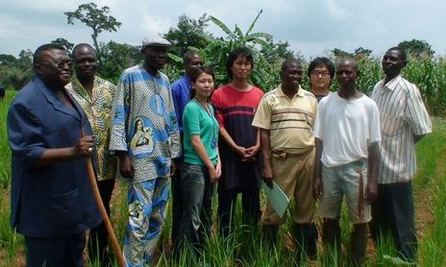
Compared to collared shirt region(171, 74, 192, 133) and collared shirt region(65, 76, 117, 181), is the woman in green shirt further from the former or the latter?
collared shirt region(65, 76, 117, 181)

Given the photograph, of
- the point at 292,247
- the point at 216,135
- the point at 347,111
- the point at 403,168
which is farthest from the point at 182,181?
the point at 403,168

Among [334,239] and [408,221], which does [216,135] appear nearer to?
[334,239]

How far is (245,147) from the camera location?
169 inches

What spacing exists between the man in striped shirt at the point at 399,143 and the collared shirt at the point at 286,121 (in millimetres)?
562

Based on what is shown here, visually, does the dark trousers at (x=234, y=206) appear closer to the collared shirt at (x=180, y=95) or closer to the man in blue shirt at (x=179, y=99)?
the man in blue shirt at (x=179, y=99)

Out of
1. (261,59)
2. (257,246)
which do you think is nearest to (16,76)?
(261,59)

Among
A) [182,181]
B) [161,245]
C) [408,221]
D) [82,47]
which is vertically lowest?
[161,245]

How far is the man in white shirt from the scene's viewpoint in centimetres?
378

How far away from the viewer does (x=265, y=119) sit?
4.10 metres

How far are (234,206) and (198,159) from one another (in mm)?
644

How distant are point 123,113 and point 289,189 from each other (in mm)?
1427

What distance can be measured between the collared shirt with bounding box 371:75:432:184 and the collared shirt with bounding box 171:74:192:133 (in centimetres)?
155

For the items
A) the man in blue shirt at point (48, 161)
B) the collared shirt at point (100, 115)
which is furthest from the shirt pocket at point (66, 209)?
the collared shirt at point (100, 115)

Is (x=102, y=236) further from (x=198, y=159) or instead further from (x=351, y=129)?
(x=351, y=129)
